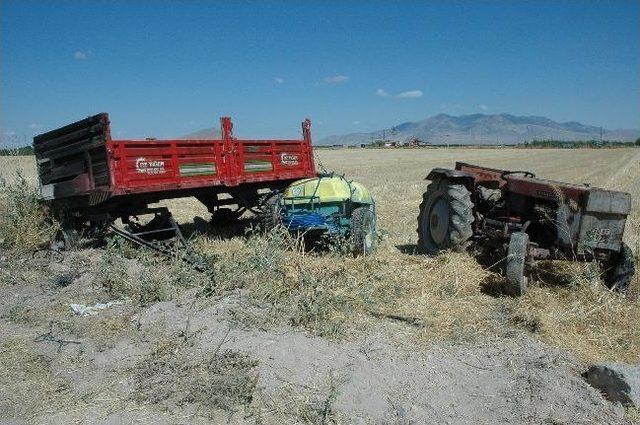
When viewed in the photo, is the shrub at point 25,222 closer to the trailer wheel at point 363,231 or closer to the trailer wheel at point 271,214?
the trailer wheel at point 271,214

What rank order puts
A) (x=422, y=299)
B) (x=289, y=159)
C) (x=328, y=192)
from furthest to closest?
(x=289, y=159), (x=328, y=192), (x=422, y=299)

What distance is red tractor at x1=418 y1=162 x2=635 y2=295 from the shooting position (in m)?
5.16

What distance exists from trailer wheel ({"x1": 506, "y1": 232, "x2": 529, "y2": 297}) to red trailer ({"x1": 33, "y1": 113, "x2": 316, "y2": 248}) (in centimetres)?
474

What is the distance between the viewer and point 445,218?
689cm

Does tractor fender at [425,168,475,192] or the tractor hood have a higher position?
tractor fender at [425,168,475,192]

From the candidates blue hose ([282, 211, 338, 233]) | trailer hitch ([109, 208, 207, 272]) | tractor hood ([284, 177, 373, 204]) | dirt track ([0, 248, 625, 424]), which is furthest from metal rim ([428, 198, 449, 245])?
trailer hitch ([109, 208, 207, 272])

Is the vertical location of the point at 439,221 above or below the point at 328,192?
below

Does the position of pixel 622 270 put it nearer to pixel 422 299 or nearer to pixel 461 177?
pixel 422 299

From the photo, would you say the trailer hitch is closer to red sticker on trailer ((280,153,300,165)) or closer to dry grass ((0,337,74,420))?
dry grass ((0,337,74,420))

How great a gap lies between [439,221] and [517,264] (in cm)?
206

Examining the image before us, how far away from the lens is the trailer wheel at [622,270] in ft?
17.3

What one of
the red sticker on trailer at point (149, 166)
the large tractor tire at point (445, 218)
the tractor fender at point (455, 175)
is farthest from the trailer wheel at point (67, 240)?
the tractor fender at point (455, 175)

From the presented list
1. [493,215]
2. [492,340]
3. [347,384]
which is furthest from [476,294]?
[347,384]

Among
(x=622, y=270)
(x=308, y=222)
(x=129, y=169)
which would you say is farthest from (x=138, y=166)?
(x=622, y=270)
